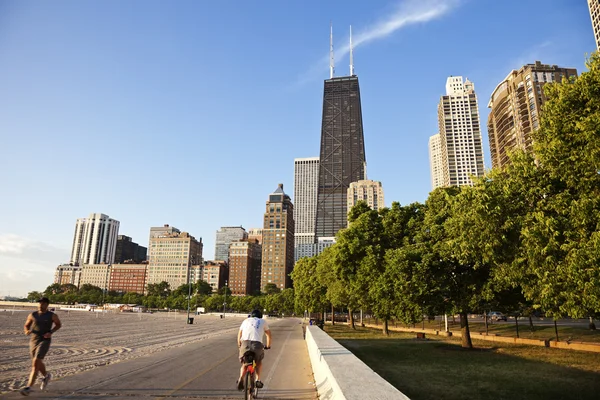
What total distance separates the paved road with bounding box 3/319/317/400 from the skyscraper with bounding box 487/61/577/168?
113432mm

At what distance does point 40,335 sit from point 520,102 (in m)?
149

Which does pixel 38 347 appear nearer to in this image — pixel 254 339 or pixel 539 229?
pixel 254 339

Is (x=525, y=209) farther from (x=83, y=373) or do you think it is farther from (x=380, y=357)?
(x=83, y=373)

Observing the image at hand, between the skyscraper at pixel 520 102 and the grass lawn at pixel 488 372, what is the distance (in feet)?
331

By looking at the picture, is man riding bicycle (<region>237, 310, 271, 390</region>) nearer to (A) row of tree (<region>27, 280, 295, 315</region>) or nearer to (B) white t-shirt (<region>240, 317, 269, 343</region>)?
(B) white t-shirt (<region>240, 317, 269, 343</region>)

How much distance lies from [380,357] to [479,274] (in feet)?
26.9

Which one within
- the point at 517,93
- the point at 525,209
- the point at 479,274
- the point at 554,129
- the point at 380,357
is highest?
the point at 517,93

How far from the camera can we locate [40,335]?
998cm

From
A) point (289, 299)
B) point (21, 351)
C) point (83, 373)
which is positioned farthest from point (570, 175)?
point (289, 299)

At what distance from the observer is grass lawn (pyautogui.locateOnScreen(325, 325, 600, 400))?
40.8 feet

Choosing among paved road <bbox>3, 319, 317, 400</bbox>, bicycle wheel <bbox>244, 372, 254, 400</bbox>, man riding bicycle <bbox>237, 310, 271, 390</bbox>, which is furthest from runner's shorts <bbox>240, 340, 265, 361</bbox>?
paved road <bbox>3, 319, 317, 400</bbox>

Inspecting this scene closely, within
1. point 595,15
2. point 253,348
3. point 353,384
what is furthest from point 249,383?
point 595,15

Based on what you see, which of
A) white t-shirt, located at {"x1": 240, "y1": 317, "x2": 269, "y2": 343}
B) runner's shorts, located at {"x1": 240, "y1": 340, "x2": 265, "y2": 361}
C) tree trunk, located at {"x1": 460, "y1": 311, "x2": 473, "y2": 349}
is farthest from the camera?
tree trunk, located at {"x1": 460, "y1": 311, "x2": 473, "y2": 349}

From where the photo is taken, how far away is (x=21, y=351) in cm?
1773
